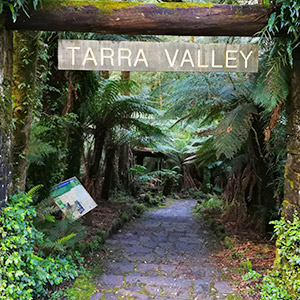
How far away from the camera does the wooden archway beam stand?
2.39 meters

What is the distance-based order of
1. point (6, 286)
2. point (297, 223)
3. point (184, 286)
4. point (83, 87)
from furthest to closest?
point (83, 87) < point (184, 286) < point (297, 223) < point (6, 286)

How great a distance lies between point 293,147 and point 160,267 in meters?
1.95

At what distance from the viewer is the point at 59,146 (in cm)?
409

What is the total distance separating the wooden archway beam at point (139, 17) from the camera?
94.1 inches

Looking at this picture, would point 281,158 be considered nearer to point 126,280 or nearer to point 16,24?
point 126,280

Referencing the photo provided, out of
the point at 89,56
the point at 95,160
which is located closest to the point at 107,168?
the point at 95,160

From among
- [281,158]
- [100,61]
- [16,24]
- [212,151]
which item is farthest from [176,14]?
[212,151]

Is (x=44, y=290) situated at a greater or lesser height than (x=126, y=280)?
greater

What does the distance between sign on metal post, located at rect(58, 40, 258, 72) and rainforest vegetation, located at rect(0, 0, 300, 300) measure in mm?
283

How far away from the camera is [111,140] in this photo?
21.2 ft

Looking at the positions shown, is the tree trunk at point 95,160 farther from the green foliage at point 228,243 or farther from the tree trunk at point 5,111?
the tree trunk at point 5,111

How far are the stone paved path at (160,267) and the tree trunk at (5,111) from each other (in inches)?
50.9

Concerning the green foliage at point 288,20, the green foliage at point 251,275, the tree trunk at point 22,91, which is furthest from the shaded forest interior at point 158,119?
the green foliage at point 251,275

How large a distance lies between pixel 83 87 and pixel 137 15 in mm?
2420
